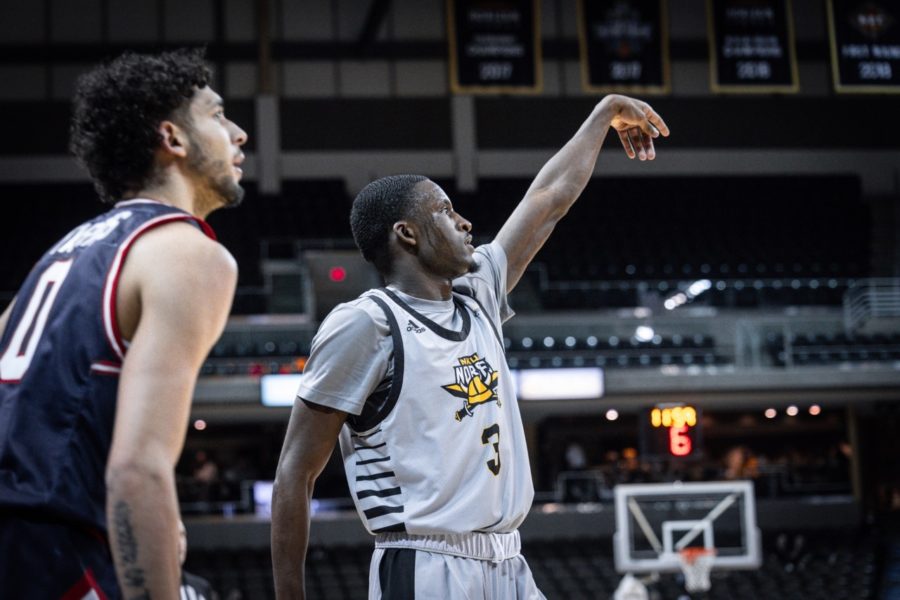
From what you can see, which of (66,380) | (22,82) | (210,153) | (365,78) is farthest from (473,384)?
(22,82)

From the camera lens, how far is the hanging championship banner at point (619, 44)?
13.1 metres

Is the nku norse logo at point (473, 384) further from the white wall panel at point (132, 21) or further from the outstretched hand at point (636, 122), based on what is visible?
the white wall panel at point (132, 21)

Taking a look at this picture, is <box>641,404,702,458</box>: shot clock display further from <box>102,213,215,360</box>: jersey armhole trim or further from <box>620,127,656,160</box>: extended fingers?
<box>102,213,215,360</box>: jersey armhole trim

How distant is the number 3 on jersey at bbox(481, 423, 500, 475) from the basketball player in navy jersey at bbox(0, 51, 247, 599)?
3.52ft

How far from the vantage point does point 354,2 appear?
21250 millimetres

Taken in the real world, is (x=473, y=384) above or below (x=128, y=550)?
above

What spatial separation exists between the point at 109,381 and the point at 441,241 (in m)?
1.31

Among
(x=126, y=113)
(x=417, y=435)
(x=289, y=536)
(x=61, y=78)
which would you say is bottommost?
(x=289, y=536)

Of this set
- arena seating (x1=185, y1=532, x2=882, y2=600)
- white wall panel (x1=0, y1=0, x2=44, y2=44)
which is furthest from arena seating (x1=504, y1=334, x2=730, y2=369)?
white wall panel (x1=0, y1=0, x2=44, y2=44)

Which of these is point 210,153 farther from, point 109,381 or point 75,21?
point 75,21

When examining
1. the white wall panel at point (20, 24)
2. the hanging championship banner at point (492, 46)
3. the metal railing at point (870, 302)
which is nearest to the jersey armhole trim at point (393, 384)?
the hanging championship banner at point (492, 46)

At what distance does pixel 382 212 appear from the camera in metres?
3.13

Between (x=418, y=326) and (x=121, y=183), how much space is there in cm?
100

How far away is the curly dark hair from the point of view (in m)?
2.11
